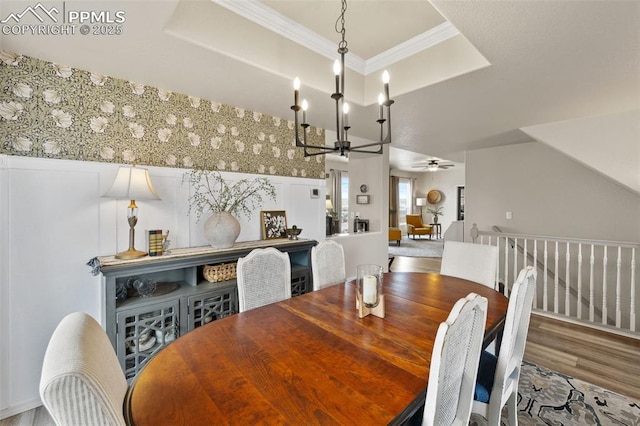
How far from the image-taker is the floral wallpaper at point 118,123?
192cm

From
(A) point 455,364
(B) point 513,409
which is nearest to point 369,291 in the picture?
(A) point 455,364

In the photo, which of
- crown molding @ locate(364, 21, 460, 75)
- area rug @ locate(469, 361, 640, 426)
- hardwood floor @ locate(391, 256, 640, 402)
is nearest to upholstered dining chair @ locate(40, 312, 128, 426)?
area rug @ locate(469, 361, 640, 426)

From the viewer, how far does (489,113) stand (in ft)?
10.4

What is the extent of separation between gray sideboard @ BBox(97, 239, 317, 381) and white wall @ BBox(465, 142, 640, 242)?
4.39 meters

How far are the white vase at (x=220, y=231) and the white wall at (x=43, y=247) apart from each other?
1.76 ft

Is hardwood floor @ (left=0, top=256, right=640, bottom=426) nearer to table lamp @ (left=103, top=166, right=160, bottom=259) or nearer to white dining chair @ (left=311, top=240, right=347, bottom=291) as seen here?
table lamp @ (left=103, top=166, right=160, bottom=259)

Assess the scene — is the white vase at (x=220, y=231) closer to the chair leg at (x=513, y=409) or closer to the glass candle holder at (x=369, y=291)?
the glass candle holder at (x=369, y=291)

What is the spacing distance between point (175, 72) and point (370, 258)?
353cm

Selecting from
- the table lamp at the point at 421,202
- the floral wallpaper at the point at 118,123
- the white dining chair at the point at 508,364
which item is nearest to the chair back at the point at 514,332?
the white dining chair at the point at 508,364

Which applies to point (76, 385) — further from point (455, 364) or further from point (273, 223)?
point (273, 223)

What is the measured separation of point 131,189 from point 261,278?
1.15m

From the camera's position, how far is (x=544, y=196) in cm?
436

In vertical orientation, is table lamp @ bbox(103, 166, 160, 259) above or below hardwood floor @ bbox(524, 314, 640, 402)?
above

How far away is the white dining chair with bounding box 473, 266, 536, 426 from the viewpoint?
1.32 m
